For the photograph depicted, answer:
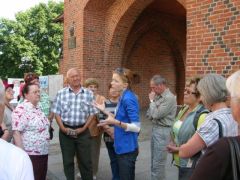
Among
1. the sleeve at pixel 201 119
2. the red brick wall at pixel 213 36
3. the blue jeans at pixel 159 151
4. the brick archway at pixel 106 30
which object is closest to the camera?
the sleeve at pixel 201 119

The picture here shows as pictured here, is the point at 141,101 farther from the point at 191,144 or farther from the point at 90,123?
the point at 191,144

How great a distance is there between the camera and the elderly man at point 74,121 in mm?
5133

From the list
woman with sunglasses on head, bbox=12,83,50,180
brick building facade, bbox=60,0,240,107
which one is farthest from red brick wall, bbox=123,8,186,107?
woman with sunglasses on head, bbox=12,83,50,180

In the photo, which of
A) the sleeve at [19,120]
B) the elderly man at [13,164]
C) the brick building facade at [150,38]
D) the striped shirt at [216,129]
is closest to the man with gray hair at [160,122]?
the brick building facade at [150,38]

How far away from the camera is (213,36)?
20.4 ft

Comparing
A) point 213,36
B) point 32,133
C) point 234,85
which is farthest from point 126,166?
point 213,36

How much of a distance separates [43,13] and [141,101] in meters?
27.9

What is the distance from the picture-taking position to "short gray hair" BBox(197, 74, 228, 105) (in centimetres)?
262

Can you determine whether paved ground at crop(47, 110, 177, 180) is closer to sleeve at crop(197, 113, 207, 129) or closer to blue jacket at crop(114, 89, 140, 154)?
blue jacket at crop(114, 89, 140, 154)

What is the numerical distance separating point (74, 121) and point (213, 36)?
3065 mm

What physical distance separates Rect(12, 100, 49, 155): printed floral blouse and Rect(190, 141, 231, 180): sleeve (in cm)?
308

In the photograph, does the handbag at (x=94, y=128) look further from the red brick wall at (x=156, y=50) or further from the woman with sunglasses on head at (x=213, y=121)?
the red brick wall at (x=156, y=50)

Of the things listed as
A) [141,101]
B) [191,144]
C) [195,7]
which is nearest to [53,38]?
[141,101]

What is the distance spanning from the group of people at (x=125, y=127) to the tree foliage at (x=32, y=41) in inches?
1317
